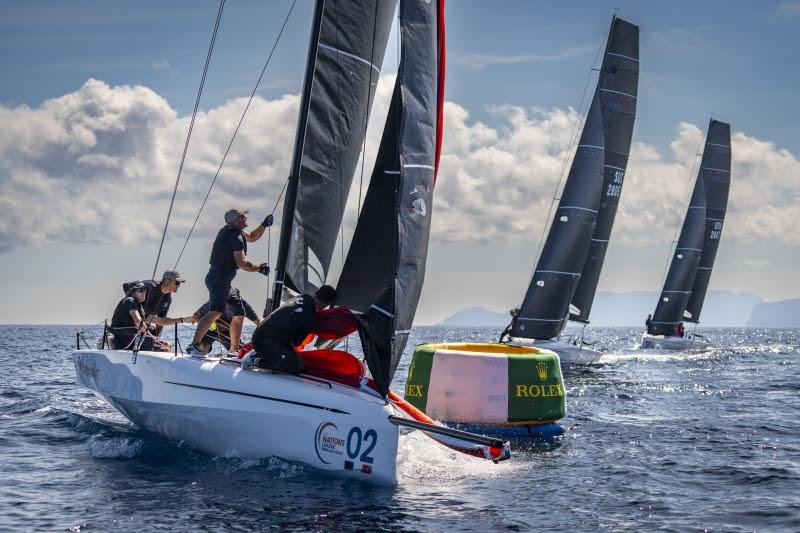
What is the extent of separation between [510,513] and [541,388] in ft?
12.8

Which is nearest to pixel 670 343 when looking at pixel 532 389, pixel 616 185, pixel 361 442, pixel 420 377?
pixel 616 185

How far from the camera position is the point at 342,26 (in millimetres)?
10141

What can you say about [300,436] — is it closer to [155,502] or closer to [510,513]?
[155,502]

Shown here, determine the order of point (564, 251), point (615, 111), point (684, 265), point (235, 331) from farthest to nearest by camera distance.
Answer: point (684, 265) → point (615, 111) → point (564, 251) → point (235, 331)

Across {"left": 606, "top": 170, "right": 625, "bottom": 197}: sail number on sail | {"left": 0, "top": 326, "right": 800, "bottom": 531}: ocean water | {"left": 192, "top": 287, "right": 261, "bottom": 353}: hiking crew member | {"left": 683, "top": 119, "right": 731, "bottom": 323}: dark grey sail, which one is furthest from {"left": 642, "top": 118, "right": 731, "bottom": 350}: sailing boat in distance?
{"left": 192, "top": 287, "right": 261, "bottom": 353}: hiking crew member

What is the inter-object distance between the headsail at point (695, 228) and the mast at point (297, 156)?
3881 centimetres

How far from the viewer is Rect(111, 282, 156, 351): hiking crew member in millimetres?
11969

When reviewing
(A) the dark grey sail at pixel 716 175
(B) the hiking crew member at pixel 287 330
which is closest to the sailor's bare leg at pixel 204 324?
(B) the hiking crew member at pixel 287 330

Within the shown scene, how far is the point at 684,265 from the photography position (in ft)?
151

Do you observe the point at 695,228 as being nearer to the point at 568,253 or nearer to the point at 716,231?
the point at 716,231

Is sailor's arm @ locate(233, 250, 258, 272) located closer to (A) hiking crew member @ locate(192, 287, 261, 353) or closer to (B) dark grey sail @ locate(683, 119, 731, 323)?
(A) hiking crew member @ locate(192, 287, 261, 353)

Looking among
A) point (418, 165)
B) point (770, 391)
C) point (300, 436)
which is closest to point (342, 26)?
point (418, 165)

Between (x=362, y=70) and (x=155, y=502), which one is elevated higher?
(x=362, y=70)

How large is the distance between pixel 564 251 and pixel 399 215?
20914 mm
